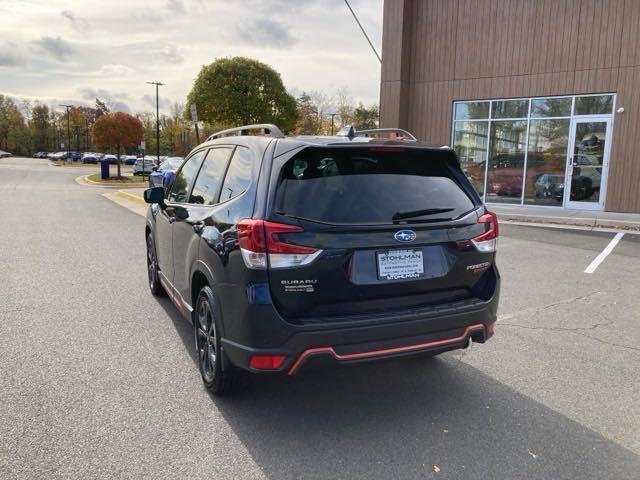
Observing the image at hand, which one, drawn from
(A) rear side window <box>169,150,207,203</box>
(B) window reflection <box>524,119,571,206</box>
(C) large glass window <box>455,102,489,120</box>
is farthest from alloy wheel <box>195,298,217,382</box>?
(C) large glass window <box>455,102,489,120</box>

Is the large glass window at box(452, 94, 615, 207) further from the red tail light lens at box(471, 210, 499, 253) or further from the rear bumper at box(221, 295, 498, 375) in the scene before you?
the rear bumper at box(221, 295, 498, 375)

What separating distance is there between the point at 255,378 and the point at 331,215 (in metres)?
1.52

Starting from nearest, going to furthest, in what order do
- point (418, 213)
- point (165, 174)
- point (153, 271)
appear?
1. point (418, 213)
2. point (153, 271)
3. point (165, 174)

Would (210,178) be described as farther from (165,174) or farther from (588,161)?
(165,174)

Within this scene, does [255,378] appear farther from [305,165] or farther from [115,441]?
[305,165]

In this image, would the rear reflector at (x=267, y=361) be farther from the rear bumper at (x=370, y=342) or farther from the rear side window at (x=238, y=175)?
the rear side window at (x=238, y=175)

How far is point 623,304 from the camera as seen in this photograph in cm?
602

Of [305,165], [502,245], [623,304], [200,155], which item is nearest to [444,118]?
[502,245]

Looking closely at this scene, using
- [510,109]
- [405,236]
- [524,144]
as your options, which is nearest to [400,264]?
[405,236]

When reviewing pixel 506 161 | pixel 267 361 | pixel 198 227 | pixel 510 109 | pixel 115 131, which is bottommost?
pixel 267 361

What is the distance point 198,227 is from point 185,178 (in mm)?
1128

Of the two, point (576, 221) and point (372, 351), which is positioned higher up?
point (372, 351)

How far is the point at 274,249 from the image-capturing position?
294 centimetres

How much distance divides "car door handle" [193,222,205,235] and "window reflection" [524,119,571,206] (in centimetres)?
1451
